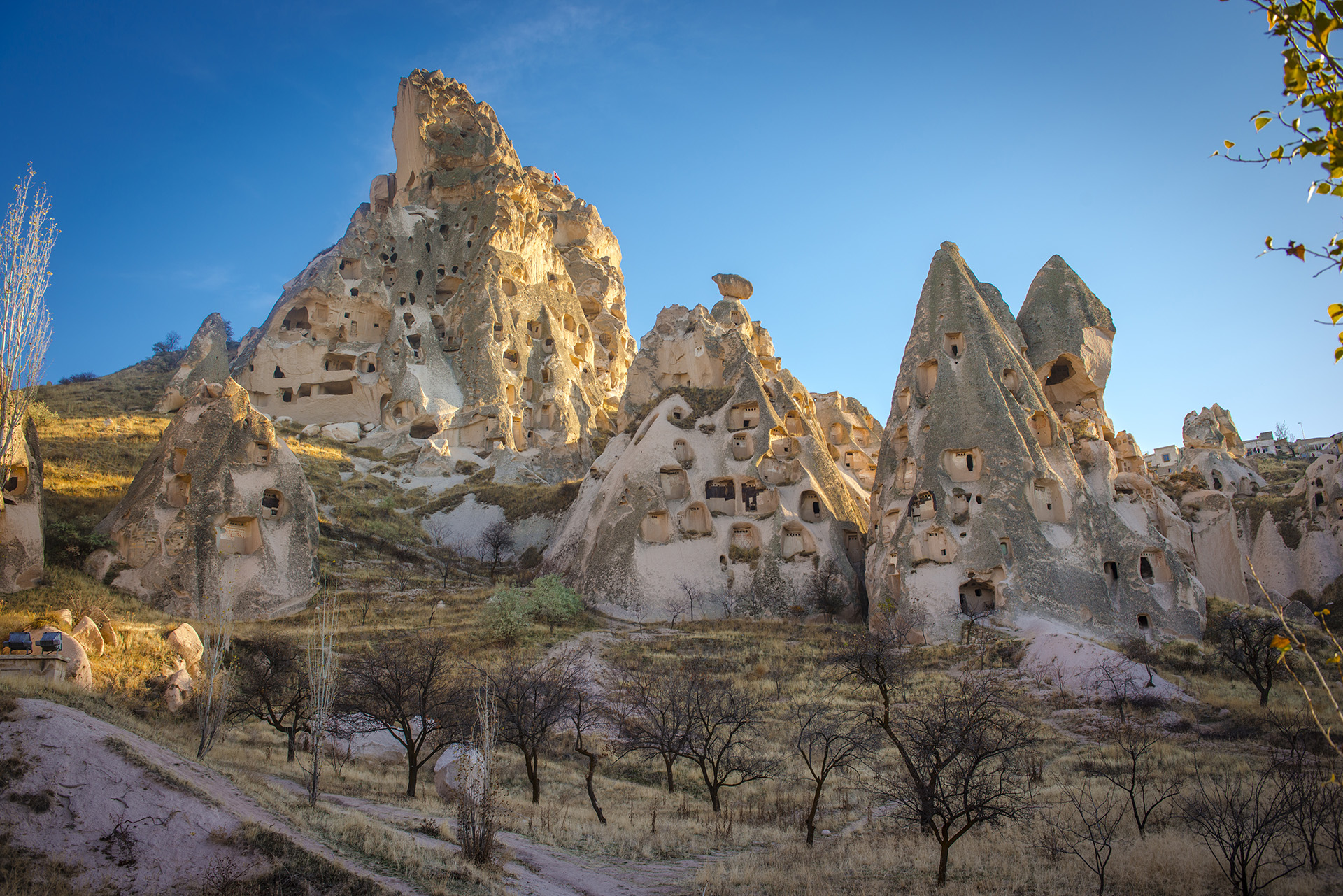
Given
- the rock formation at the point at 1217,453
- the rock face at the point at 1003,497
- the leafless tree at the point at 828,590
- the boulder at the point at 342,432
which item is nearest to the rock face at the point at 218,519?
the leafless tree at the point at 828,590

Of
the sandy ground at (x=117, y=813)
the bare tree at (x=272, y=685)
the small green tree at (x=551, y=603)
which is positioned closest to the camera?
the sandy ground at (x=117, y=813)

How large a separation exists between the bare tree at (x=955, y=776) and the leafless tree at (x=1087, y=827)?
47 cm

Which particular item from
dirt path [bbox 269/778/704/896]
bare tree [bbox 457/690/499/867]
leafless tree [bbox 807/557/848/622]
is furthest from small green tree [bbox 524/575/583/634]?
bare tree [bbox 457/690/499/867]

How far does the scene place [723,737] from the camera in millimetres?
18578

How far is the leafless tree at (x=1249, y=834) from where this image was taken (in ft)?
27.6

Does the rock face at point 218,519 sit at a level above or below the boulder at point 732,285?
below

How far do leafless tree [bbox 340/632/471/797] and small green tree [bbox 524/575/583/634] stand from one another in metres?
8.44

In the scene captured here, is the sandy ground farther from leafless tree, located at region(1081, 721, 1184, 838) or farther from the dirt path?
leafless tree, located at region(1081, 721, 1184, 838)

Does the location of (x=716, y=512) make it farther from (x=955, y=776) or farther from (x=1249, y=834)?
(x=1249, y=834)

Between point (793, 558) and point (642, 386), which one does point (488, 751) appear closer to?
point (793, 558)

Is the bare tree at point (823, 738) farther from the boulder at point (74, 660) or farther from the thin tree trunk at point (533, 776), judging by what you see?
the boulder at point (74, 660)

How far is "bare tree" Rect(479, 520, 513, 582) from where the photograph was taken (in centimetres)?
3900

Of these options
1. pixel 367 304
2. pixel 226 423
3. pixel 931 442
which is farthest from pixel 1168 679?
pixel 367 304

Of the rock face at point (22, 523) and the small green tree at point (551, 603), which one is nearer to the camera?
the rock face at point (22, 523)
